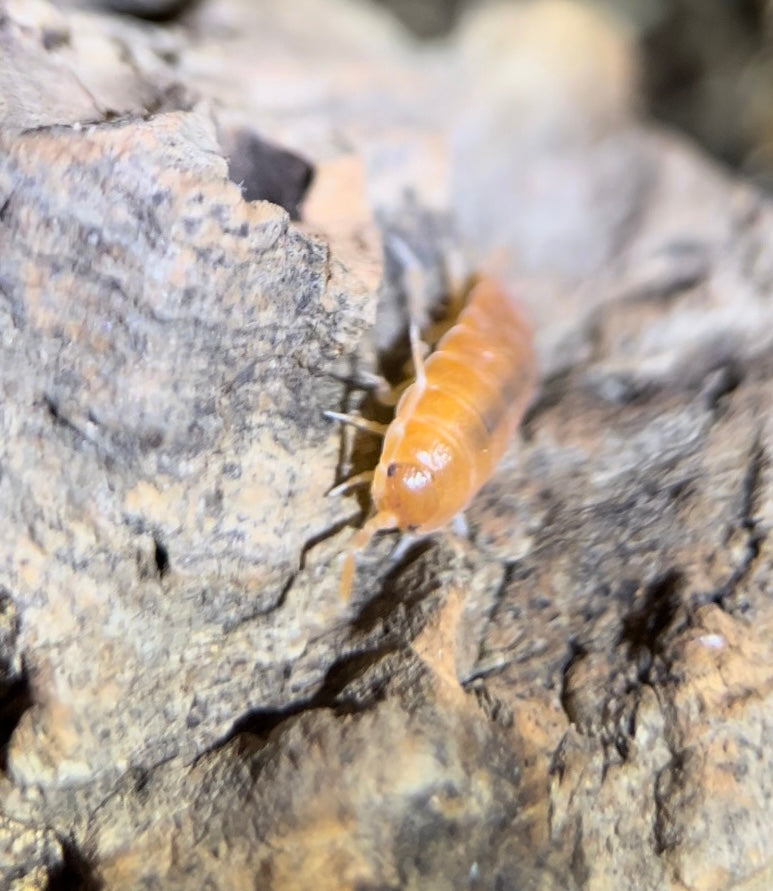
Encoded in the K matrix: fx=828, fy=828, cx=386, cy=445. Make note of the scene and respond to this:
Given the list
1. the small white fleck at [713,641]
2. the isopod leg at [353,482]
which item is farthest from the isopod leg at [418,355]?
the small white fleck at [713,641]

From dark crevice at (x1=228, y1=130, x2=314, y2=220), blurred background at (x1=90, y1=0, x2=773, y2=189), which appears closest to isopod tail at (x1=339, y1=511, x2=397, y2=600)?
dark crevice at (x1=228, y1=130, x2=314, y2=220)

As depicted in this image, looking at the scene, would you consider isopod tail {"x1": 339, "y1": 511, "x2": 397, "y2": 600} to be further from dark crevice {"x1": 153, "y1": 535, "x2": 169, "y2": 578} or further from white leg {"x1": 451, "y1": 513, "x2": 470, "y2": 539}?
dark crevice {"x1": 153, "y1": 535, "x2": 169, "y2": 578}

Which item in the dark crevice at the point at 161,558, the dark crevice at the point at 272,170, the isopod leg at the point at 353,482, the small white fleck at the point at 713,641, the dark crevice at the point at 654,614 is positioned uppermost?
the small white fleck at the point at 713,641

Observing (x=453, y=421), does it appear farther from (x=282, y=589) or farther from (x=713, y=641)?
(x=713, y=641)

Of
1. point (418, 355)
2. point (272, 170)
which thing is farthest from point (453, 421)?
point (272, 170)

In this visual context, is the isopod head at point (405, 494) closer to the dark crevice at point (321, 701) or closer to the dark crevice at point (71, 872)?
the dark crevice at point (321, 701)

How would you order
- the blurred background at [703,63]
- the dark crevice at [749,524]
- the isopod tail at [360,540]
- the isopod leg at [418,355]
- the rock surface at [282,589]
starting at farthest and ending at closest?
the blurred background at [703,63]
the isopod leg at [418,355]
the isopod tail at [360,540]
the dark crevice at [749,524]
the rock surface at [282,589]

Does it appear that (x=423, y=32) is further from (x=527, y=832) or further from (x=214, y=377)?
(x=527, y=832)
